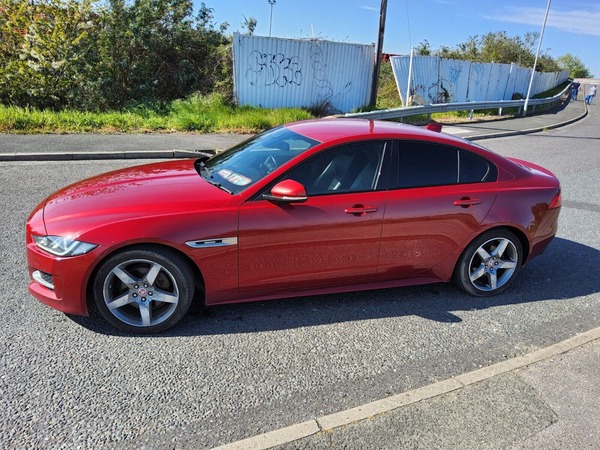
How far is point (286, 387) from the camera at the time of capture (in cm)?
293

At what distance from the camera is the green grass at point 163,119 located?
428 inches

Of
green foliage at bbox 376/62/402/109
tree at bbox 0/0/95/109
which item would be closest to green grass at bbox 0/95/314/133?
tree at bbox 0/0/95/109

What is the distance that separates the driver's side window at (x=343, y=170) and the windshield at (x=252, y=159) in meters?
0.17

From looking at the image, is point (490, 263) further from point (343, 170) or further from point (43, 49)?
point (43, 49)

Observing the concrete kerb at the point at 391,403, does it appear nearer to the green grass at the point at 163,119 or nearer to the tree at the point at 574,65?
the green grass at the point at 163,119

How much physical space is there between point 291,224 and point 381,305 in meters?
1.22

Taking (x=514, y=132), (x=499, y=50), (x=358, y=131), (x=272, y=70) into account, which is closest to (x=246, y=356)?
(x=358, y=131)

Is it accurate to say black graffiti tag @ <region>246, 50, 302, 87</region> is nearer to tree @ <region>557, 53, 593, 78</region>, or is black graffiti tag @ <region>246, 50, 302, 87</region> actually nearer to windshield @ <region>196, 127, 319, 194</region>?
windshield @ <region>196, 127, 319, 194</region>

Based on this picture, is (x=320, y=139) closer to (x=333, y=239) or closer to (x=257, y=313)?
(x=333, y=239)

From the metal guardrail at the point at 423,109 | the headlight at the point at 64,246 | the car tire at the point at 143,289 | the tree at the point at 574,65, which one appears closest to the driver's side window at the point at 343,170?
the car tire at the point at 143,289

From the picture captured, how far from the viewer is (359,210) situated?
3674 mm

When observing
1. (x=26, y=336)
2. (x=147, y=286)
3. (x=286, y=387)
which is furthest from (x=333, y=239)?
(x=26, y=336)

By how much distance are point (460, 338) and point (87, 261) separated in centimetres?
283

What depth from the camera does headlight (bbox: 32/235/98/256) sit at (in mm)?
3094
